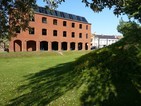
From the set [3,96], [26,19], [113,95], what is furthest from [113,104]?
[3,96]

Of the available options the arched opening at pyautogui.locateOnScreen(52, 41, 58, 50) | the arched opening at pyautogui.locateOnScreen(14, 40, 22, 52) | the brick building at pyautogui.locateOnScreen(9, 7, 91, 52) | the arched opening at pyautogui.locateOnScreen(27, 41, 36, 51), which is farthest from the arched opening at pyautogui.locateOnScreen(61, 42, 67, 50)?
the arched opening at pyautogui.locateOnScreen(14, 40, 22, 52)

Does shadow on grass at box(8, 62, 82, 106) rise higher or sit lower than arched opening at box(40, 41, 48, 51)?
lower

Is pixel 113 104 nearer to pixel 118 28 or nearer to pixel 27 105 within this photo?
pixel 27 105

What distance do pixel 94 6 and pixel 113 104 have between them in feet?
15.7

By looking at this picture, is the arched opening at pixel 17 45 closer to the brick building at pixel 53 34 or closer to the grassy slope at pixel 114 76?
the brick building at pixel 53 34

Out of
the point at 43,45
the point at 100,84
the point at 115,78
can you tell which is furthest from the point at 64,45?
the point at 100,84

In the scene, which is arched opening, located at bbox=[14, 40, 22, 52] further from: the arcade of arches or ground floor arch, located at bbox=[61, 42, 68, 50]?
ground floor arch, located at bbox=[61, 42, 68, 50]

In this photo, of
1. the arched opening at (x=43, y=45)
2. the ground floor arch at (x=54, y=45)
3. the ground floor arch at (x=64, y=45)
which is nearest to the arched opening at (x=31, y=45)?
the arched opening at (x=43, y=45)

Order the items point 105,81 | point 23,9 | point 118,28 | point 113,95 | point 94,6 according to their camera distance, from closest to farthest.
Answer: point 94,6 < point 23,9 < point 113,95 < point 105,81 < point 118,28

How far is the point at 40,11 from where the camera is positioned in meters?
67.0

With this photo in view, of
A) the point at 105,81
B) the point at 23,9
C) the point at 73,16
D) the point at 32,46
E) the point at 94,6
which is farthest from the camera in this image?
the point at 73,16

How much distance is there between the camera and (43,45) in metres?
72.4

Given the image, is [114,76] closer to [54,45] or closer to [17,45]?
[17,45]

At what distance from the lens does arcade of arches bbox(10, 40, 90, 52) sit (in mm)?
63906
